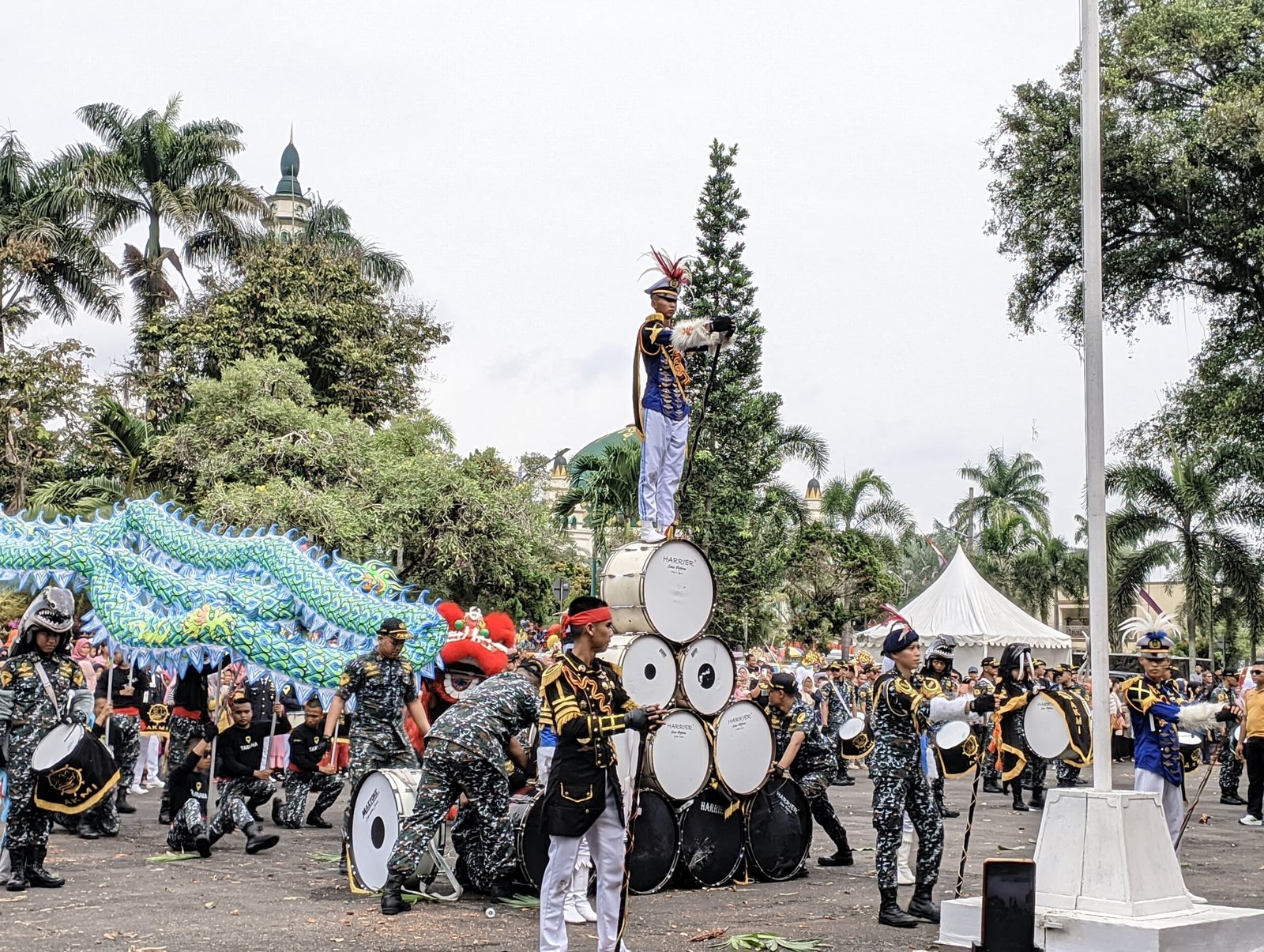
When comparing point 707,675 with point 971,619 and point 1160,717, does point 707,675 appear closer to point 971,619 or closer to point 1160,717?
point 1160,717

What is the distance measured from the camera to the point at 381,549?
3131 centimetres

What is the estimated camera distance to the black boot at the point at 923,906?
29.7 ft

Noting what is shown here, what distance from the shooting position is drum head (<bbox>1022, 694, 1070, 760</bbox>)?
1095 cm

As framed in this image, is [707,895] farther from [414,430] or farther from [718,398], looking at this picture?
[414,430]

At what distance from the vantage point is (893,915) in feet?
29.2

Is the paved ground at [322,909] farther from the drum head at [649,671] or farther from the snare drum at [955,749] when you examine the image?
the drum head at [649,671]

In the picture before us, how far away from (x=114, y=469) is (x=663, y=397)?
1026 inches

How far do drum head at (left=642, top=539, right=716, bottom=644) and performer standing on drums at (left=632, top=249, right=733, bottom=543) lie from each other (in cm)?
38

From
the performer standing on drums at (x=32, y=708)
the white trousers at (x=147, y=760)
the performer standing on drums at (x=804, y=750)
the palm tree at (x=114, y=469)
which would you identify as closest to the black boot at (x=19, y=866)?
the performer standing on drums at (x=32, y=708)

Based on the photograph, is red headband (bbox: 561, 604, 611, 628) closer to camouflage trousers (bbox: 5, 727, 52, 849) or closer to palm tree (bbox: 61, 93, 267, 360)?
camouflage trousers (bbox: 5, 727, 52, 849)

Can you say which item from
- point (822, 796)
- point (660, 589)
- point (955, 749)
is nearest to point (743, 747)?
point (822, 796)

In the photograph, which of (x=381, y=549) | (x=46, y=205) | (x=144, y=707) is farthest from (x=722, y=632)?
(x=46, y=205)

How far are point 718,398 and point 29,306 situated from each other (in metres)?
19.4

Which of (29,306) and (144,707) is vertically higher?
(29,306)
